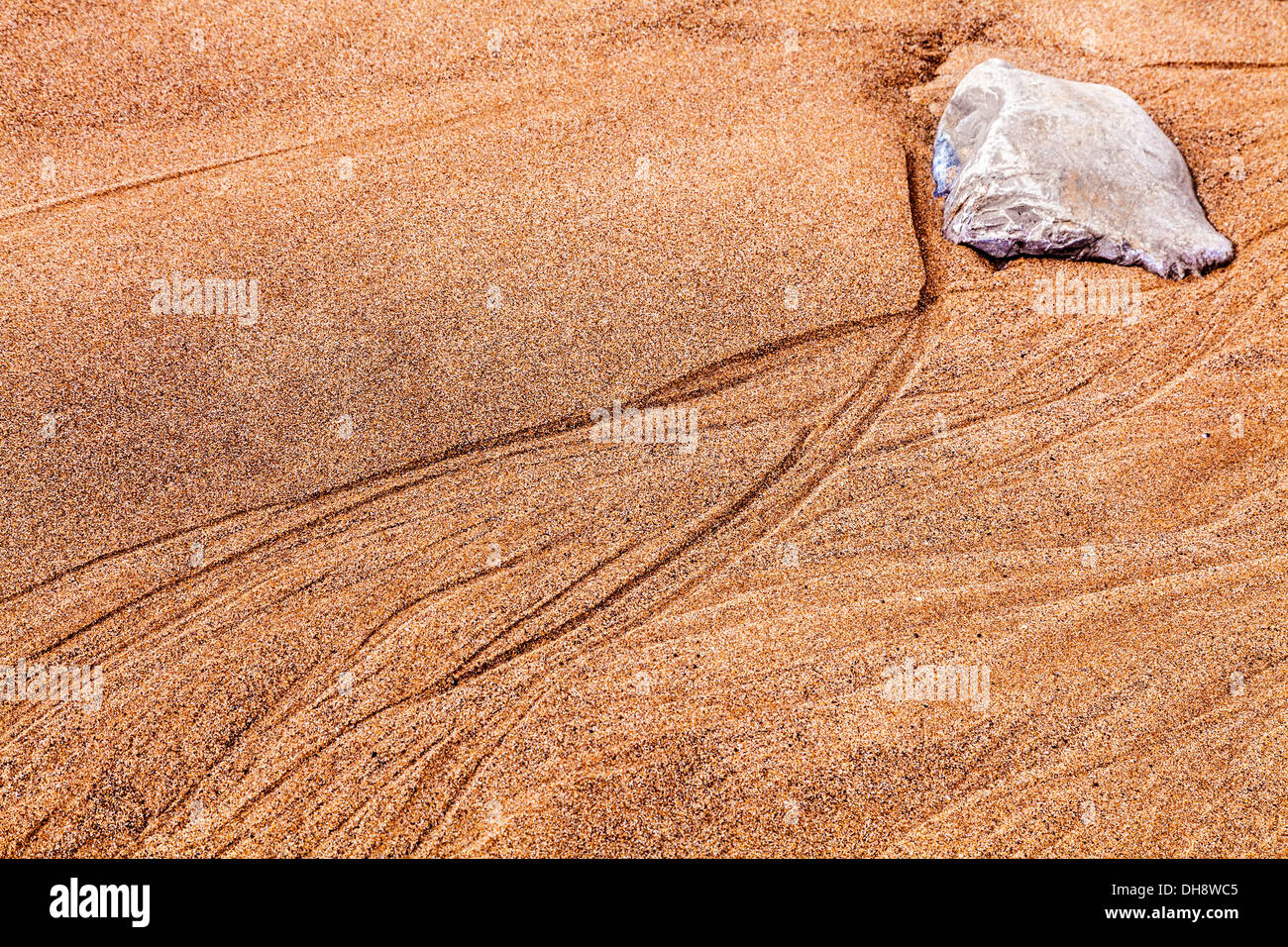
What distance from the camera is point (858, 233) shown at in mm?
5113

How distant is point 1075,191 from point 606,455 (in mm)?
3059

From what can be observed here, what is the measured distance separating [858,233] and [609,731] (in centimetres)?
322

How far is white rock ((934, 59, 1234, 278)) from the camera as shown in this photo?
16.0ft

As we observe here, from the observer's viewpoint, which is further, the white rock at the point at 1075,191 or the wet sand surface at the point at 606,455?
the white rock at the point at 1075,191

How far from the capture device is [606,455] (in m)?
4.39

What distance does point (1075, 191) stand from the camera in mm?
4902

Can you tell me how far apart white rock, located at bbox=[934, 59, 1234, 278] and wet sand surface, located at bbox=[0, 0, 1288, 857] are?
6.2 inches

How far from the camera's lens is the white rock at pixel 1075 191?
4887mm

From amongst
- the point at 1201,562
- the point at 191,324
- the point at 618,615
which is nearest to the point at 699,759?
the point at 618,615

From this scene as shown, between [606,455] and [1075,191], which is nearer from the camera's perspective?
[606,455]

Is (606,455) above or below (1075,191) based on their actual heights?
below

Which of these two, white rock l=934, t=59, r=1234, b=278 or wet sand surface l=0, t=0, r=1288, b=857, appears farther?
white rock l=934, t=59, r=1234, b=278

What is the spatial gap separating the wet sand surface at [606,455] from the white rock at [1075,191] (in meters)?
0.16

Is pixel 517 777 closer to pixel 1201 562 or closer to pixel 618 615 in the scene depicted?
pixel 618 615
